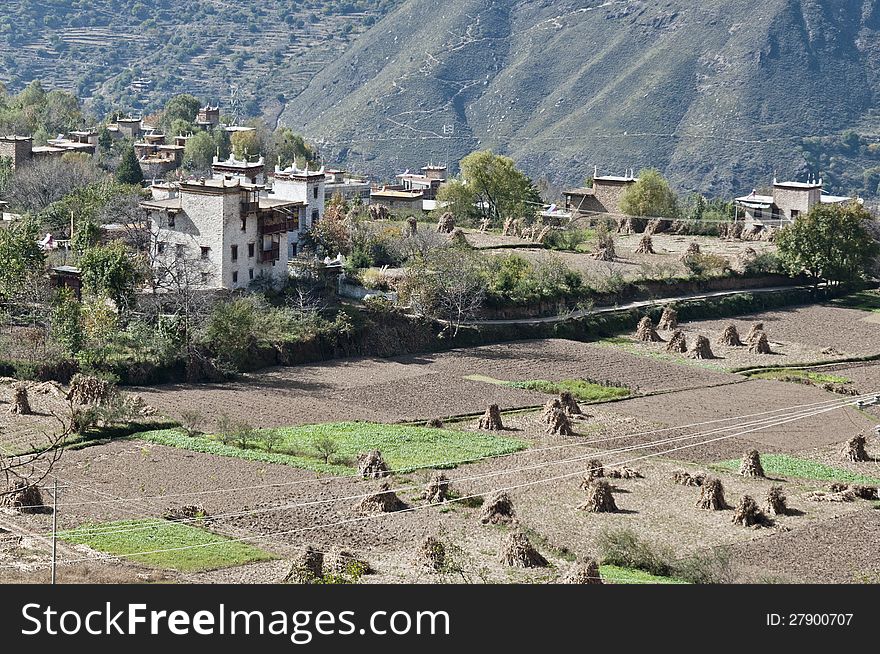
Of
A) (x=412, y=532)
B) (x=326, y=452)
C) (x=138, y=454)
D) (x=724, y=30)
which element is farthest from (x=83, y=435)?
(x=724, y=30)

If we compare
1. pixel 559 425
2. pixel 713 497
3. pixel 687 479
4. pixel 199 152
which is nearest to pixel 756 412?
pixel 559 425

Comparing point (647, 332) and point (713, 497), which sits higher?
point (647, 332)

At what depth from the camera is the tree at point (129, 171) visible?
82812 mm

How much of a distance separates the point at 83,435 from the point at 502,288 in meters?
25.0

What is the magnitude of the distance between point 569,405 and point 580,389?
4143 millimetres

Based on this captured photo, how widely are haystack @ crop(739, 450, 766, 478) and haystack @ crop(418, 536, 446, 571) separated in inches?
517

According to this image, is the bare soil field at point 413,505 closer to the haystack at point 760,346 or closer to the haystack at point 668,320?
the haystack at point 760,346

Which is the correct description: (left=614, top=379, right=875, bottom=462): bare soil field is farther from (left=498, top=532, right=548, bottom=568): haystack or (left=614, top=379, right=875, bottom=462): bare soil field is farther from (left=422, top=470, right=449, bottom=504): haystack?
(left=498, top=532, right=548, bottom=568): haystack

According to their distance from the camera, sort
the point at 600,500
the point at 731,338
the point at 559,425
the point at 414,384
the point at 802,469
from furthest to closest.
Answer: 1. the point at 731,338
2. the point at 414,384
3. the point at 559,425
4. the point at 802,469
5. the point at 600,500

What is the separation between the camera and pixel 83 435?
4369cm

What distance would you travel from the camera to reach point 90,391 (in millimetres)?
45938

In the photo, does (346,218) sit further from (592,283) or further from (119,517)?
(119,517)

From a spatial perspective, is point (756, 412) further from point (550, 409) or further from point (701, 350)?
point (701, 350)

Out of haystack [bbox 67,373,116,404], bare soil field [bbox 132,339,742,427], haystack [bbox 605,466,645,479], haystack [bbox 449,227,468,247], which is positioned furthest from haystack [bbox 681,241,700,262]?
haystack [bbox 67,373,116,404]
